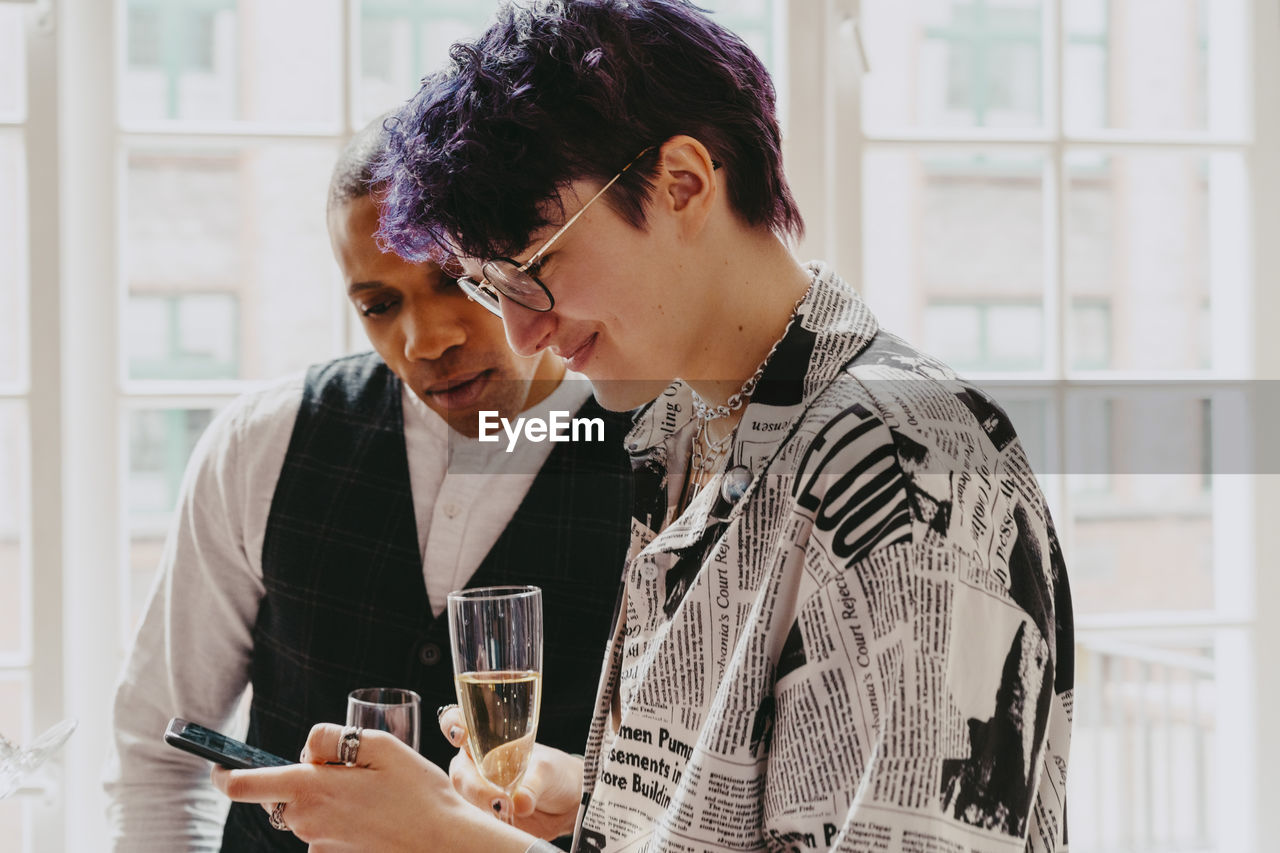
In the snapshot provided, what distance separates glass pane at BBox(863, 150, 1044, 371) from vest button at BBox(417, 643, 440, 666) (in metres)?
12.8

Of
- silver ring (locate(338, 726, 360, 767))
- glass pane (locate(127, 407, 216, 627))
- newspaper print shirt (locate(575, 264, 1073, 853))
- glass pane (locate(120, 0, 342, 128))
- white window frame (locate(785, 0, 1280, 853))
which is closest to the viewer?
newspaper print shirt (locate(575, 264, 1073, 853))

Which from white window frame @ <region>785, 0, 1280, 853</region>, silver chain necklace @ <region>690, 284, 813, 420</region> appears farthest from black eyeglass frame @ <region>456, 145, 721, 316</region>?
white window frame @ <region>785, 0, 1280, 853</region>

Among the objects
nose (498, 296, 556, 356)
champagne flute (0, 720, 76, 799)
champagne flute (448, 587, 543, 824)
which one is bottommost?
champagne flute (0, 720, 76, 799)

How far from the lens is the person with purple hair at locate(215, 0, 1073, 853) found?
0.61m

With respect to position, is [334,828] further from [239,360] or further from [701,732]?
[239,360]

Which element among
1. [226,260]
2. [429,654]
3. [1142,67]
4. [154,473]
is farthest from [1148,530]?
[429,654]

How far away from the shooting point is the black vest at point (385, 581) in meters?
1.27

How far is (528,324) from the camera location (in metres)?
0.89

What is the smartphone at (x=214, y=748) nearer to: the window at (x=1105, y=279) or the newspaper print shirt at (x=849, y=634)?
the newspaper print shirt at (x=849, y=634)

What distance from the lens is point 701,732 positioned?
72 centimetres

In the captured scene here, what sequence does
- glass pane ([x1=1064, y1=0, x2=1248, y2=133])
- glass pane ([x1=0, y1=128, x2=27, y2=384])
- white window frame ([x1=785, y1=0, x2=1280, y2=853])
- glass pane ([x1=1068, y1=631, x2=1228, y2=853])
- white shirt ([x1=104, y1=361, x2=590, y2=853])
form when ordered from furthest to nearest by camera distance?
glass pane ([x1=1064, y1=0, x2=1248, y2=133])
glass pane ([x1=1068, y1=631, x2=1228, y2=853])
white window frame ([x1=785, y1=0, x2=1280, y2=853])
glass pane ([x1=0, y1=128, x2=27, y2=384])
white shirt ([x1=104, y1=361, x2=590, y2=853])

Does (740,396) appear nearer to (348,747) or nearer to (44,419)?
(348,747)

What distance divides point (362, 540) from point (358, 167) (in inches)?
18.1

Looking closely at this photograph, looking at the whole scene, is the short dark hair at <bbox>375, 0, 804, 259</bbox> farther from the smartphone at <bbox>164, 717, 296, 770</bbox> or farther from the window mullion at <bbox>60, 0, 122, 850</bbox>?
the window mullion at <bbox>60, 0, 122, 850</bbox>
